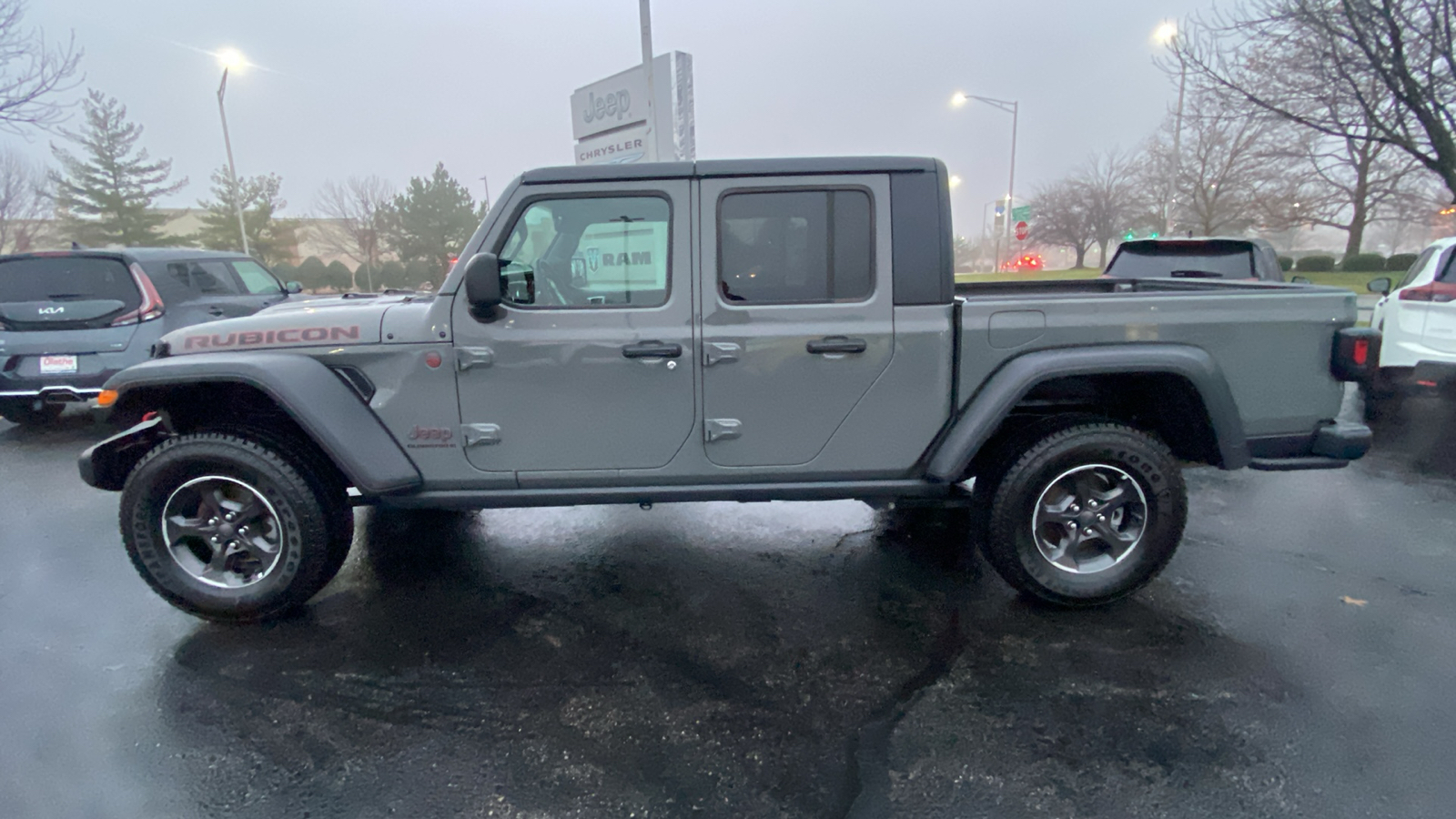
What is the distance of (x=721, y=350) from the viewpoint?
3.16 meters

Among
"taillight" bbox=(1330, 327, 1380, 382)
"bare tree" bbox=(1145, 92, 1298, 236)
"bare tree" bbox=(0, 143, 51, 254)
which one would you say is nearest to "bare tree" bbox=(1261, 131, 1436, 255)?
"bare tree" bbox=(1145, 92, 1298, 236)

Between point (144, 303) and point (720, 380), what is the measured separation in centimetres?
636

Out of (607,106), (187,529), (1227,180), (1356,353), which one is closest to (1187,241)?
(1356,353)

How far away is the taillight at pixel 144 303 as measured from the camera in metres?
6.68

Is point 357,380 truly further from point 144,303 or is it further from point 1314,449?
point 144,303

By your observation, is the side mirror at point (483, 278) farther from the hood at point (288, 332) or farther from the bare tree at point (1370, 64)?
the bare tree at point (1370, 64)

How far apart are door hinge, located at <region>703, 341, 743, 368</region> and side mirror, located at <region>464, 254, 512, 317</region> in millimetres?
877

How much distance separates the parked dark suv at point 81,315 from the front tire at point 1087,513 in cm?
728

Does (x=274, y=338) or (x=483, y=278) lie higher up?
(x=483, y=278)

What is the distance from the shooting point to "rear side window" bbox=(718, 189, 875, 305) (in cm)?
321

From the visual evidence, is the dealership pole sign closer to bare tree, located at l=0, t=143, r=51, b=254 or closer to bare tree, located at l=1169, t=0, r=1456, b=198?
bare tree, located at l=1169, t=0, r=1456, b=198

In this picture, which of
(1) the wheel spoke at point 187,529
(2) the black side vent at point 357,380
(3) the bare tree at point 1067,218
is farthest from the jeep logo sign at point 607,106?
(3) the bare tree at point 1067,218

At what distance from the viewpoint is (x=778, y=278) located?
3.24 m

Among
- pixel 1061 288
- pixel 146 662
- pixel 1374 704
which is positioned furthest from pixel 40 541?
pixel 1374 704
